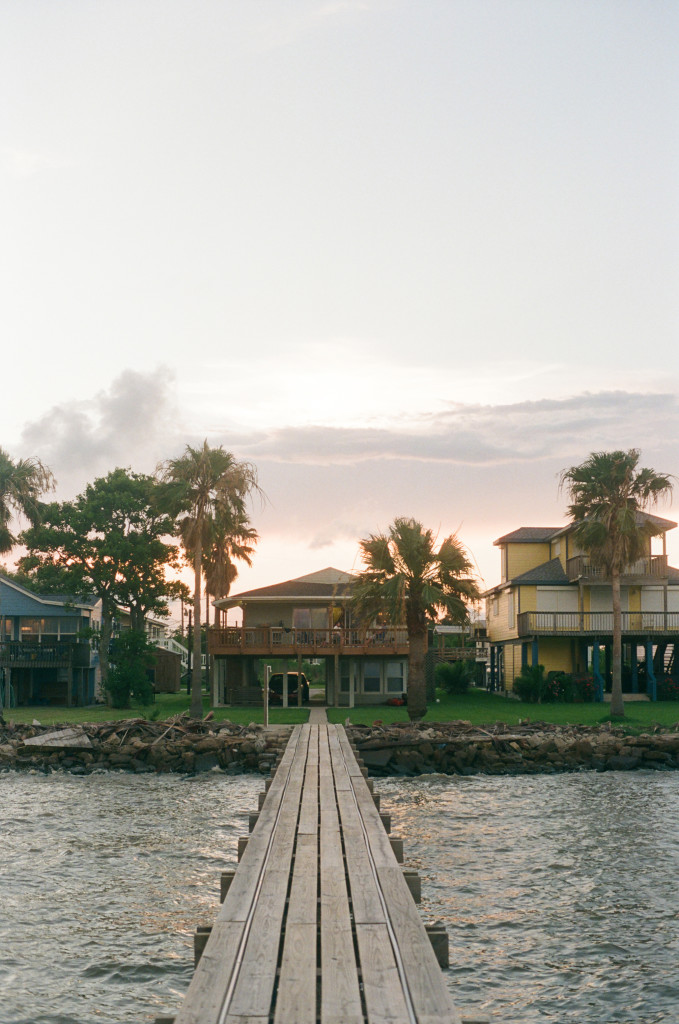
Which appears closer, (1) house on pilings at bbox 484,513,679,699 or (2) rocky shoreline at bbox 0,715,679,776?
(2) rocky shoreline at bbox 0,715,679,776

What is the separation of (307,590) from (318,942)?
38344 mm

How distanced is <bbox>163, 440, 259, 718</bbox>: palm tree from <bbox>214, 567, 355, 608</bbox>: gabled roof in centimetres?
545

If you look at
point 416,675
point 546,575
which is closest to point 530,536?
point 546,575

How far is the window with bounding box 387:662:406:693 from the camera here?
152ft

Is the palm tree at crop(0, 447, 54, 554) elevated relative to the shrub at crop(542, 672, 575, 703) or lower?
elevated

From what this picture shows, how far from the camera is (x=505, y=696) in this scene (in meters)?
54.7

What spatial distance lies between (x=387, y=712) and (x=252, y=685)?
8994 mm

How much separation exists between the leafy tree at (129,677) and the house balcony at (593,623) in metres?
19.2

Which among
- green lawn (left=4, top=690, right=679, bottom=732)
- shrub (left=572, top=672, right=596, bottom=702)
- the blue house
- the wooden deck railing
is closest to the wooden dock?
green lawn (left=4, top=690, right=679, bottom=732)

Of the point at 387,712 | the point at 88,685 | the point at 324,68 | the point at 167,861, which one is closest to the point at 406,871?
the point at 167,861

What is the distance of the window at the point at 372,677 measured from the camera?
4641 cm

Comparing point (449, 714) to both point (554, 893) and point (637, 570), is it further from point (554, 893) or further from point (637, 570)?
point (554, 893)

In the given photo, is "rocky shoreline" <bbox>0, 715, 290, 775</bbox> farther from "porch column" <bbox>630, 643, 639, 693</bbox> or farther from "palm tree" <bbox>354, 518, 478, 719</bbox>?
"porch column" <bbox>630, 643, 639, 693</bbox>

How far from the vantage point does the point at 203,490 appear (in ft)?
132
